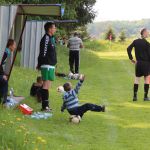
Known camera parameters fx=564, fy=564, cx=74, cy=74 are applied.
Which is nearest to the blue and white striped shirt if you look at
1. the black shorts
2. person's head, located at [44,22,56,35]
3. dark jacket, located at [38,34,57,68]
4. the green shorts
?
the green shorts

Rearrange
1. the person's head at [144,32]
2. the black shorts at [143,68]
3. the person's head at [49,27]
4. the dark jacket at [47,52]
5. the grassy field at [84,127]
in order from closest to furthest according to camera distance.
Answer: the grassy field at [84,127]
the person's head at [49,27]
the dark jacket at [47,52]
the person's head at [144,32]
the black shorts at [143,68]

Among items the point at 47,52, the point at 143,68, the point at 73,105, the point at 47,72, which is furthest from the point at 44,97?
the point at 143,68

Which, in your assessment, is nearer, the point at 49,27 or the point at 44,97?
the point at 49,27

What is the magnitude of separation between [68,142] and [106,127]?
2.05m

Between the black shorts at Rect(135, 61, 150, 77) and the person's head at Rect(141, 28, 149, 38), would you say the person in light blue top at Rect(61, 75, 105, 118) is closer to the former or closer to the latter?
the black shorts at Rect(135, 61, 150, 77)

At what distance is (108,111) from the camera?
538 inches

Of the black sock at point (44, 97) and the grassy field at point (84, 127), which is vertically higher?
the black sock at point (44, 97)

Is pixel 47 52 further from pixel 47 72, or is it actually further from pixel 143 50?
pixel 143 50

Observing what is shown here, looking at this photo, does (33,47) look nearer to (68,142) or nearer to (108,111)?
(108,111)

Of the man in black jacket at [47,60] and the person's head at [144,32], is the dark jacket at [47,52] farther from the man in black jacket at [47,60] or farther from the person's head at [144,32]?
the person's head at [144,32]

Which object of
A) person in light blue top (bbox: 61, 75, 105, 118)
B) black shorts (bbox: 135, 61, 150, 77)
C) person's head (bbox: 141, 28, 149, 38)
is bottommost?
person in light blue top (bbox: 61, 75, 105, 118)

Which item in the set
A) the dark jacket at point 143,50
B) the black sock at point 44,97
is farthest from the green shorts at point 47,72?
the dark jacket at point 143,50

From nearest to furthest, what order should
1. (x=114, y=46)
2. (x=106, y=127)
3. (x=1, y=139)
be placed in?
(x=1, y=139) < (x=106, y=127) < (x=114, y=46)

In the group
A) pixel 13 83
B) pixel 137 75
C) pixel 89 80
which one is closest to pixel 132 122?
pixel 137 75
